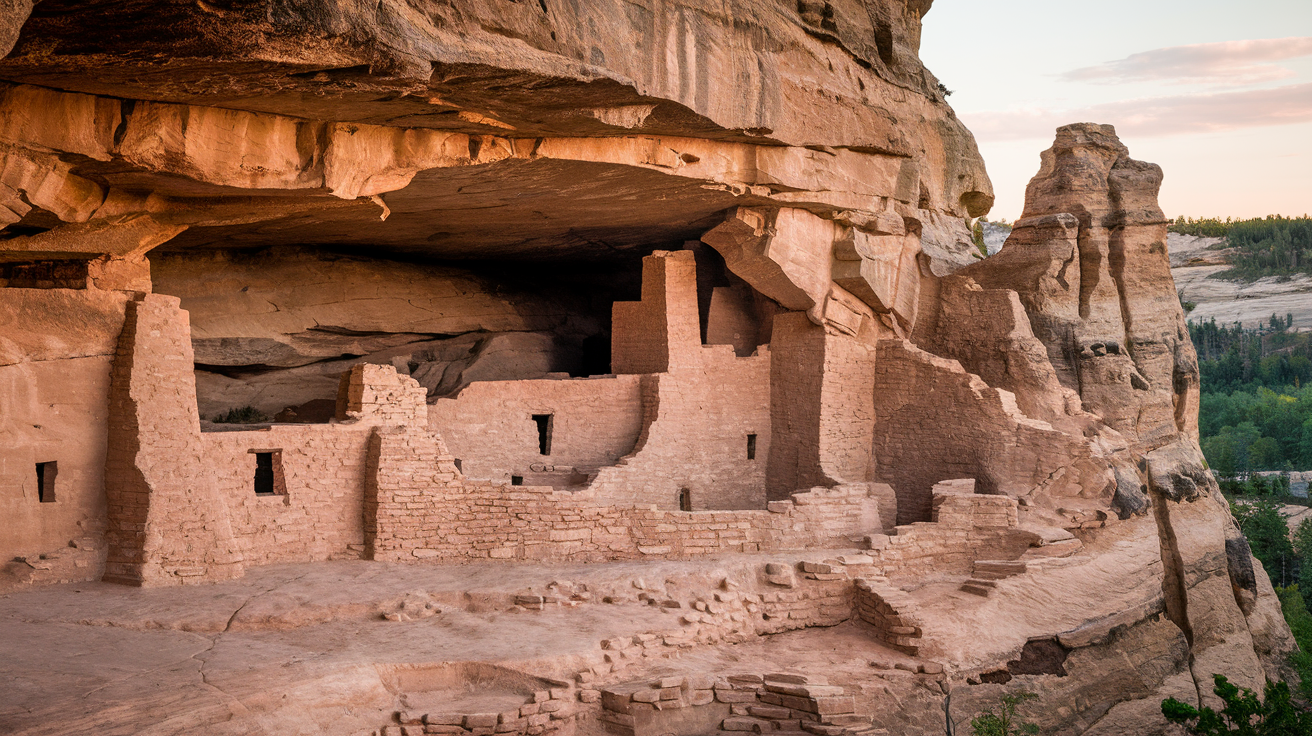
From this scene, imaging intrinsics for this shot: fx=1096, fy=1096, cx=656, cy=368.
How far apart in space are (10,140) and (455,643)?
5.54 m

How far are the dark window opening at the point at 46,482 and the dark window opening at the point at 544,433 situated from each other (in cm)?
584

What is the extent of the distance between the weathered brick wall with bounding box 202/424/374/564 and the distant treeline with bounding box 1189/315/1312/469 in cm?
3564

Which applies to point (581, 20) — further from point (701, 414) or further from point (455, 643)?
point (701, 414)

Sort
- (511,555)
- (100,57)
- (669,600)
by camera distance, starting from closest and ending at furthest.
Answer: (100,57) < (669,600) < (511,555)

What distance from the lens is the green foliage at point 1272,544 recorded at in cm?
2805

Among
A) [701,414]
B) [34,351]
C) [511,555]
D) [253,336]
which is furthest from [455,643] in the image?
[253,336]

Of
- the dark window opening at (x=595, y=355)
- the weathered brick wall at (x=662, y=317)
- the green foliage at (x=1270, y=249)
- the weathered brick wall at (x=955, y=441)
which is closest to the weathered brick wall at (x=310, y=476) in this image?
the weathered brick wall at (x=662, y=317)

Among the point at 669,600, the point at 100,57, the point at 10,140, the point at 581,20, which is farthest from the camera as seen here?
the point at 669,600

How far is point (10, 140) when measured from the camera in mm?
8258

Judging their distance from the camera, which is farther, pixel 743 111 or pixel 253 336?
pixel 253 336

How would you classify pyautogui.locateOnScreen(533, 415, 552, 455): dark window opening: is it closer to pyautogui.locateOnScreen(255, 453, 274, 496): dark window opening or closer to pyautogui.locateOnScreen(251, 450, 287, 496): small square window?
pyautogui.locateOnScreen(251, 450, 287, 496): small square window

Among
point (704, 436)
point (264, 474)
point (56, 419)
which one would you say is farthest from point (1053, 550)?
point (56, 419)

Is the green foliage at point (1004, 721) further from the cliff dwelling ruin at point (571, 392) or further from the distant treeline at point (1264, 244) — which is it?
the distant treeline at point (1264, 244)

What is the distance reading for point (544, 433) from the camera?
15312mm
